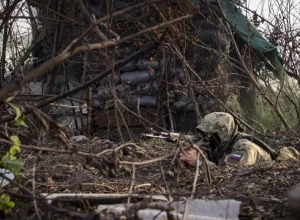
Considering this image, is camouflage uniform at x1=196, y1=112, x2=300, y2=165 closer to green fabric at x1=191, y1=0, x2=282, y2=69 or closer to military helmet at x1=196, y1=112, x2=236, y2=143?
military helmet at x1=196, y1=112, x2=236, y2=143

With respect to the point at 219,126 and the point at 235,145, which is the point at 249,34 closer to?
the point at 219,126

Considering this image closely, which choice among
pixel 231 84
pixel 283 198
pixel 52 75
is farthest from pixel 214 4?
pixel 283 198

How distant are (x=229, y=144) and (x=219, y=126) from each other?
0.73ft

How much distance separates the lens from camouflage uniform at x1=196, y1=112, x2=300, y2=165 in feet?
16.3

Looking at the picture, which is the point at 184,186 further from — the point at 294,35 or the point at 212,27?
the point at 294,35

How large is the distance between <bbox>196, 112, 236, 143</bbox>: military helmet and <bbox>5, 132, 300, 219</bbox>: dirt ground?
2.98 ft

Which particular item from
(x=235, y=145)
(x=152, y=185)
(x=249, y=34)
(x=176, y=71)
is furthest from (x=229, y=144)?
(x=249, y=34)

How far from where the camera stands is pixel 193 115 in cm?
784

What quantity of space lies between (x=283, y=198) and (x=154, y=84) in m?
4.90

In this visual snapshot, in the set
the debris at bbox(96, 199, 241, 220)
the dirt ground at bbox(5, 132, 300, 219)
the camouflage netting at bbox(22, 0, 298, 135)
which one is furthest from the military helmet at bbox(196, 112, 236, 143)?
the debris at bbox(96, 199, 241, 220)

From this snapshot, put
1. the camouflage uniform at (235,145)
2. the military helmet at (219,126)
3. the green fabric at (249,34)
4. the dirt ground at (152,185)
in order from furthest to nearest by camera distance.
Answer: the green fabric at (249,34) < the military helmet at (219,126) < the camouflage uniform at (235,145) < the dirt ground at (152,185)

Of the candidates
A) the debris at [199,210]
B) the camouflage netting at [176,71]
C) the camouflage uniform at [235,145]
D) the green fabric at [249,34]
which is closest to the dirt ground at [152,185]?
the debris at [199,210]

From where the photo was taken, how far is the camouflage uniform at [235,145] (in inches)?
196

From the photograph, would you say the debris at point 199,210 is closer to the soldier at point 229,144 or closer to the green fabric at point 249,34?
the soldier at point 229,144
